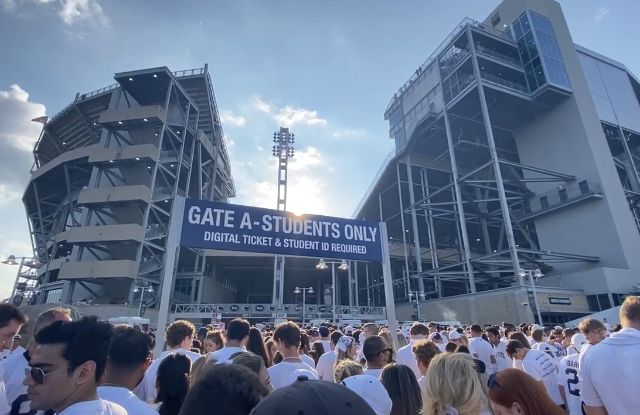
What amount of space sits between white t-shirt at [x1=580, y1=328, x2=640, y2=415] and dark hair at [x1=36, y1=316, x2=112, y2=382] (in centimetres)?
409

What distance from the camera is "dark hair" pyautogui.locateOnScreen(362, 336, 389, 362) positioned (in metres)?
3.95

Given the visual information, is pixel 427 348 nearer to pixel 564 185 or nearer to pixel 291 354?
pixel 291 354

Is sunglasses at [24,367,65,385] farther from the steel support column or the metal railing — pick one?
the metal railing

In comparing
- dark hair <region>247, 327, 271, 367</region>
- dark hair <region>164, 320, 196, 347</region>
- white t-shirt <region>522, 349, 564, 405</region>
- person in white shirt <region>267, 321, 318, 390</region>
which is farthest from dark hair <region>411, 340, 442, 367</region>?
dark hair <region>164, 320, 196, 347</region>

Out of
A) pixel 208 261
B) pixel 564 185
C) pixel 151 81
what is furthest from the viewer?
pixel 208 261

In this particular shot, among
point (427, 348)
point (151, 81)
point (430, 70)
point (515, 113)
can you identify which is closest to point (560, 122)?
point (515, 113)

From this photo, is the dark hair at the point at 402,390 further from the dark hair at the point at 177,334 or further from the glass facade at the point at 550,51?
the glass facade at the point at 550,51

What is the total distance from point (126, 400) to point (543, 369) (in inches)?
219

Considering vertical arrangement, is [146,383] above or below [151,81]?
below

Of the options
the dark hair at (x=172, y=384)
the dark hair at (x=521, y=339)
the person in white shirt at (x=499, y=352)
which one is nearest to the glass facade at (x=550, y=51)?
the person in white shirt at (x=499, y=352)

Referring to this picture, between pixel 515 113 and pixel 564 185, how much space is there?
9.71 m

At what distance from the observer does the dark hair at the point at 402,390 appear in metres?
3.05

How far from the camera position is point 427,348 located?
13.9 feet

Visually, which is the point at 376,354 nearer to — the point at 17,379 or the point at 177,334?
the point at 177,334
